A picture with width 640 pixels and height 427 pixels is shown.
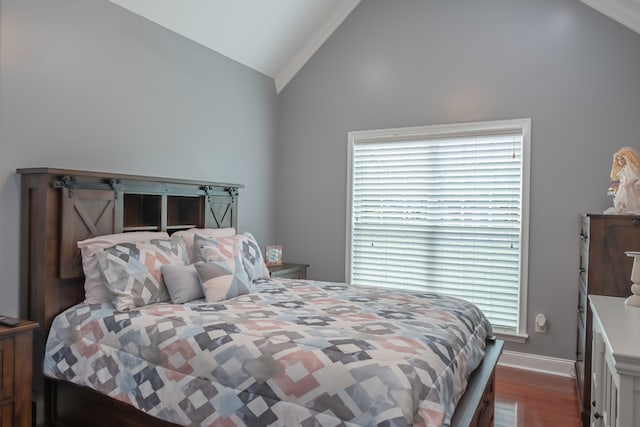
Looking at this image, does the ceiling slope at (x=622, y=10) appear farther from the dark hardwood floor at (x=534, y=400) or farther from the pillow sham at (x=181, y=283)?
the pillow sham at (x=181, y=283)

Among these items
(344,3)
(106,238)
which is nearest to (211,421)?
(106,238)

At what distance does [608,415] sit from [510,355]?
7.37 feet

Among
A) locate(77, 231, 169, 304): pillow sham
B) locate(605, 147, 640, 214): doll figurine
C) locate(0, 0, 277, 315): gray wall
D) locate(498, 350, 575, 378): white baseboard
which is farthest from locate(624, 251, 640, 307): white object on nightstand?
locate(0, 0, 277, 315): gray wall

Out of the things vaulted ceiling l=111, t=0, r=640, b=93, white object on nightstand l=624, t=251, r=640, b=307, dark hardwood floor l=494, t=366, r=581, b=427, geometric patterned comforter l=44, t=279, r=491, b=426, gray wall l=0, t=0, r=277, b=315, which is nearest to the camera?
geometric patterned comforter l=44, t=279, r=491, b=426

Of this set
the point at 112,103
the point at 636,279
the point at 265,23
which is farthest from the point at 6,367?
the point at 265,23

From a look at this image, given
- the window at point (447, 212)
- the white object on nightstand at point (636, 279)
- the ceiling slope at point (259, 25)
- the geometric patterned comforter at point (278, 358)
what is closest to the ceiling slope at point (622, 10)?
the window at point (447, 212)

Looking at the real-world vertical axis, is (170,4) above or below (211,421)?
above

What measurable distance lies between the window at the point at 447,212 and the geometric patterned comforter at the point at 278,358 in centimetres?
127

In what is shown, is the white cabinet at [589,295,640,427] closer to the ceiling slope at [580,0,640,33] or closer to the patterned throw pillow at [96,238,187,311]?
the patterned throw pillow at [96,238,187,311]

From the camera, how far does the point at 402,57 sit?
13.7ft

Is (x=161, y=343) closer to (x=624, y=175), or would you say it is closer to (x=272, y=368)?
(x=272, y=368)

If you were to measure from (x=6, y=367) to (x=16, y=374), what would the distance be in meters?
0.07

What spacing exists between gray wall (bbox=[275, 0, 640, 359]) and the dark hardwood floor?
0.93 feet

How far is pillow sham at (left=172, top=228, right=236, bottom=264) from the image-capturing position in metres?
3.06
